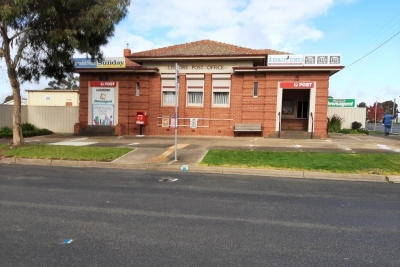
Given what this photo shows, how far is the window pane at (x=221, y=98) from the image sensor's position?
1911 cm

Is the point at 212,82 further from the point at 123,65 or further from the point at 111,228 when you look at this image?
the point at 111,228

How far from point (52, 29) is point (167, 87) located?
26.5ft

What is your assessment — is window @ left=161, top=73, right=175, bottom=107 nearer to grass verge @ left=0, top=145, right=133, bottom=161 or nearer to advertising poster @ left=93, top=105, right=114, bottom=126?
advertising poster @ left=93, top=105, right=114, bottom=126

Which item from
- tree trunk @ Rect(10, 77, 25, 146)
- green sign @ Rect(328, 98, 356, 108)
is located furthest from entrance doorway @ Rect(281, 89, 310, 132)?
tree trunk @ Rect(10, 77, 25, 146)

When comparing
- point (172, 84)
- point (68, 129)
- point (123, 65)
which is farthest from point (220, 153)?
point (68, 129)

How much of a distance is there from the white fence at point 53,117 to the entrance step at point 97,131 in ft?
9.31

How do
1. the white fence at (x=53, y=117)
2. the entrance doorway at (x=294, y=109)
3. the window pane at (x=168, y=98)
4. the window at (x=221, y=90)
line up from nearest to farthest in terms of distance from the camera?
1. the window at (x=221, y=90)
2. the window pane at (x=168, y=98)
3. the entrance doorway at (x=294, y=109)
4. the white fence at (x=53, y=117)

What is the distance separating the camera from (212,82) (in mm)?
19031

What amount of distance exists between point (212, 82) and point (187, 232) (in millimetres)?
15064

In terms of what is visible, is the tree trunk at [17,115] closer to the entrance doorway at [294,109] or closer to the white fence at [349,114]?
the entrance doorway at [294,109]

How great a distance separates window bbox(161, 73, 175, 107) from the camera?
1941cm

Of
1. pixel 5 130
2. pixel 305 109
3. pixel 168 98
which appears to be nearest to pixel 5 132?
pixel 5 130

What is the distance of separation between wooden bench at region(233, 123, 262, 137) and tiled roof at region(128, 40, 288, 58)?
3951 millimetres

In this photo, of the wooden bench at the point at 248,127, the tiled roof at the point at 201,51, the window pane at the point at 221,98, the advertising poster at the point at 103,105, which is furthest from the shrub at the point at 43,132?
the wooden bench at the point at 248,127
